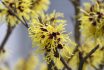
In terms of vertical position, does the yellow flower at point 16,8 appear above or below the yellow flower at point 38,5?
above

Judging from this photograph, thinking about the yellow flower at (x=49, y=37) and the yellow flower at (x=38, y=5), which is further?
the yellow flower at (x=38, y=5)

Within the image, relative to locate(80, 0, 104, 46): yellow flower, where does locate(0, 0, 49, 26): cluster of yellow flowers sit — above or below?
above

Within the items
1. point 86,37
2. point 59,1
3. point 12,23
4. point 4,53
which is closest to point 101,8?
point 86,37

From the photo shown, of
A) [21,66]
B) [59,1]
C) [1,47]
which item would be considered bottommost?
[59,1]

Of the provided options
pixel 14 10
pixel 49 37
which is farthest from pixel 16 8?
pixel 49 37

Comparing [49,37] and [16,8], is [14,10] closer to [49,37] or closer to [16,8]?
[16,8]

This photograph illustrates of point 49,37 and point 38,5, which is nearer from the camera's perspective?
point 49,37

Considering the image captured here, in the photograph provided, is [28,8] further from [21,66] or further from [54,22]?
[21,66]

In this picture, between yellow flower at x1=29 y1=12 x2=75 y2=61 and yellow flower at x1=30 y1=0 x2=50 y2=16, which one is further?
yellow flower at x1=30 y1=0 x2=50 y2=16
